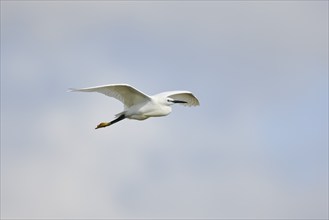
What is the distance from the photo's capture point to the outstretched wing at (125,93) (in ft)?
136

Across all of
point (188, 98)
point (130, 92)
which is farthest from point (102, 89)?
point (188, 98)

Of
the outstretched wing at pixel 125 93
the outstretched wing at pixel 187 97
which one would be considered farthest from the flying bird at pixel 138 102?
the outstretched wing at pixel 187 97

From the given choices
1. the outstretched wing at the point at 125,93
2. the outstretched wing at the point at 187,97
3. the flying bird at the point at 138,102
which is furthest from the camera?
the outstretched wing at the point at 187,97

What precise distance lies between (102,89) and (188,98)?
6846 mm

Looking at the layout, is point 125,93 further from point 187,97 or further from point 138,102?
point 187,97

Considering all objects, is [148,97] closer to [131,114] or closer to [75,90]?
[131,114]

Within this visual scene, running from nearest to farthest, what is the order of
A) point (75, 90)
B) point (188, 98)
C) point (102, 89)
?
point (75, 90), point (102, 89), point (188, 98)

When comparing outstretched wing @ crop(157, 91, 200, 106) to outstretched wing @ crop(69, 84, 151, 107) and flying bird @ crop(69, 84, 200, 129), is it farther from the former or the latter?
outstretched wing @ crop(69, 84, 151, 107)

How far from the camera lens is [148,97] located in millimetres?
42406

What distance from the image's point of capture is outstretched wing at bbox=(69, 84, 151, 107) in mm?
41406

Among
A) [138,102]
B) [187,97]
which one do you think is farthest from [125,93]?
[187,97]

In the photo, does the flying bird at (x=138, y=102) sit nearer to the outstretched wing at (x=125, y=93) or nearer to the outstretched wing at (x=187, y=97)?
the outstretched wing at (x=125, y=93)

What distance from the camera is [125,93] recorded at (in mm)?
42406

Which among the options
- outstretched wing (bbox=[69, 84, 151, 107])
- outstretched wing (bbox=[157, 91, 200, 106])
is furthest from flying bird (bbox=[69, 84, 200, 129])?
outstretched wing (bbox=[157, 91, 200, 106])
